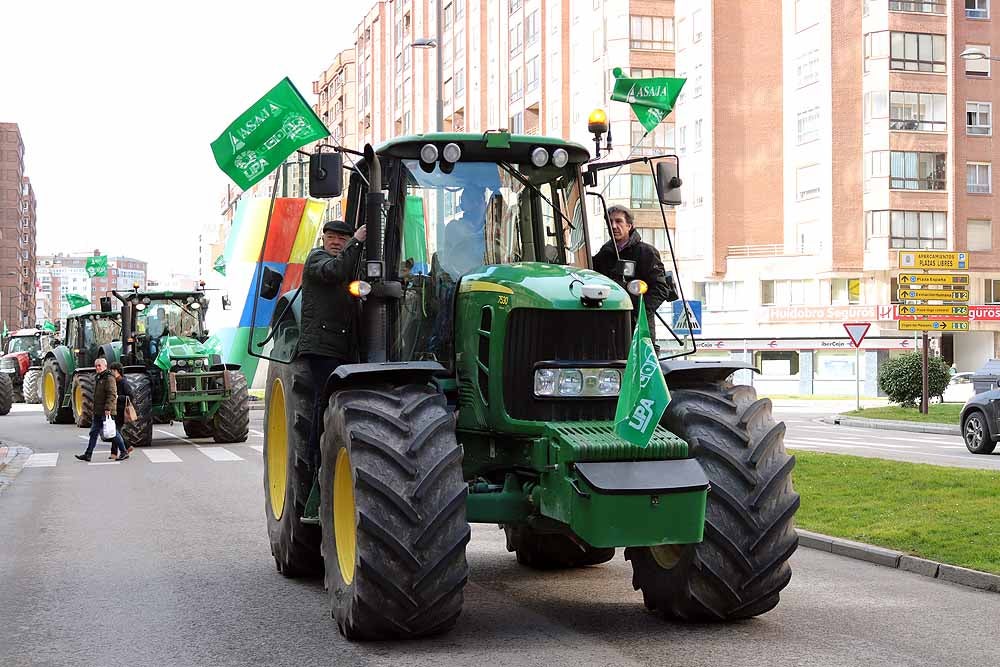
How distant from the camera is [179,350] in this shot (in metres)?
25.1

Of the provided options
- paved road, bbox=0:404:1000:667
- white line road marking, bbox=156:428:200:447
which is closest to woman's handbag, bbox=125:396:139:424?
white line road marking, bbox=156:428:200:447

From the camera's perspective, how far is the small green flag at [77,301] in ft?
114

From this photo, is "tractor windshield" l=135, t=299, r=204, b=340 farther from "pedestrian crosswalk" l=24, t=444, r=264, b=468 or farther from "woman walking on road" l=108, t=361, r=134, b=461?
"woman walking on road" l=108, t=361, r=134, b=461

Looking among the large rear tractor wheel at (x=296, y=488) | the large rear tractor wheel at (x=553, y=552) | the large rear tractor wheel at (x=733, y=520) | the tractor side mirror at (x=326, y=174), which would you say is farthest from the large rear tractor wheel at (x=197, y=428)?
the large rear tractor wheel at (x=733, y=520)

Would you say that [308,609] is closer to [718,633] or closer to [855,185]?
[718,633]

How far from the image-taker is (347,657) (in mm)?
6801

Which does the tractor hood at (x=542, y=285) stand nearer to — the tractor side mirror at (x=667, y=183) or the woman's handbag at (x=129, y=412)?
the tractor side mirror at (x=667, y=183)

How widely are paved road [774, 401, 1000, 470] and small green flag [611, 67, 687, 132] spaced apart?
804cm

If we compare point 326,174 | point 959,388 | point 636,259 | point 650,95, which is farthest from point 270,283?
point 959,388

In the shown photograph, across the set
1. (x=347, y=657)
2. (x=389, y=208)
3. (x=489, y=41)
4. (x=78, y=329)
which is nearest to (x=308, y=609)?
(x=347, y=657)

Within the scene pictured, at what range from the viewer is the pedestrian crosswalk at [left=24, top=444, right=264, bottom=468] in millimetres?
21375

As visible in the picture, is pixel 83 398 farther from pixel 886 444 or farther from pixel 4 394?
pixel 886 444

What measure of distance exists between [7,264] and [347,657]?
454 ft

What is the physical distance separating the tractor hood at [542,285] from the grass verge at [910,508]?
4042 mm
